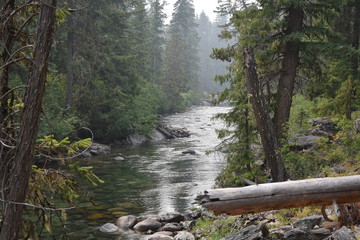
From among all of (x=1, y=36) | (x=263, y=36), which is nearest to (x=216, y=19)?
(x=263, y=36)

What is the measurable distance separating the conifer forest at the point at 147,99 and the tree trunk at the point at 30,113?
13 millimetres

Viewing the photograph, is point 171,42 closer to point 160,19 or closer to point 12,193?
point 160,19

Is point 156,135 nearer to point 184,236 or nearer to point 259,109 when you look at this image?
point 259,109

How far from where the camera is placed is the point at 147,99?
37.2 metres

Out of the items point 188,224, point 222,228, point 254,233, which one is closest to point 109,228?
point 188,224

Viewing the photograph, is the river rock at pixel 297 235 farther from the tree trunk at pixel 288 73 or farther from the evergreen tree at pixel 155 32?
the evergreen tree at pixel 155 32

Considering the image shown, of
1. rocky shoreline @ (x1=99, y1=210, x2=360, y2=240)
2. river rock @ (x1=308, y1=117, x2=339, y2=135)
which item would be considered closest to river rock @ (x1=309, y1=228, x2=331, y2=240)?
rocky shoreline @ (x1=99, y1=210, x2=360, y2=240)

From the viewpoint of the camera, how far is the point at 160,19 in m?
62.8

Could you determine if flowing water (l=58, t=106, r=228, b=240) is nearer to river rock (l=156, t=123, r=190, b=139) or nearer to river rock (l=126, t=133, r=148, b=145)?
river rock (l=126, t=133, r=148, b=145)

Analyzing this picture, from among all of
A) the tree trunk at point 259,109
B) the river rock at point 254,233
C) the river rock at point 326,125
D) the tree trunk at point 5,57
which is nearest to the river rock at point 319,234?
the river rock at point 254,233

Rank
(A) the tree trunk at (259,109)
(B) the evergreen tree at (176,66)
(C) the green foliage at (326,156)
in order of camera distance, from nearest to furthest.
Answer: (C) the green foliage at (326,156) < (A) the tree trunk at (259,109) < (B) the evergreen tree at (176,66)

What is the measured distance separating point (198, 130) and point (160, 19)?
32721 mm

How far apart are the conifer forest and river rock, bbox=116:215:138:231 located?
41.8 inches

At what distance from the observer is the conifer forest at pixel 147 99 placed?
15.5 ft
